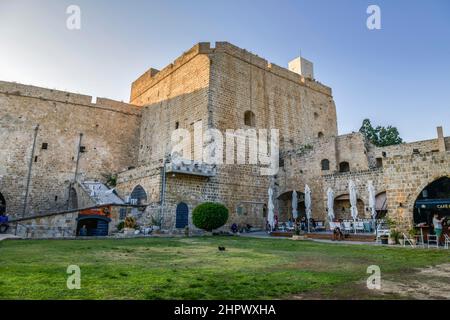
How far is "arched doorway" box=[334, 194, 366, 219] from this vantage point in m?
17.3

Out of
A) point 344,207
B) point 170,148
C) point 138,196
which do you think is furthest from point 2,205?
point 344,207

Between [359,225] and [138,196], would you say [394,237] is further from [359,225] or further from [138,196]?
[138,196]

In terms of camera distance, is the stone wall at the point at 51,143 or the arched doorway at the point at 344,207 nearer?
the arched doorway at the point at 344,207

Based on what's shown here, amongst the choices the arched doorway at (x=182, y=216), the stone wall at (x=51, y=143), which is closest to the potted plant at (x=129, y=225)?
the arched doorway at (x=182, y=216)

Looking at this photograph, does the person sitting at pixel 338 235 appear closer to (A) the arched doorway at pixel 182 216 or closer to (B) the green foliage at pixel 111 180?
(A) the arched doorway at pixel 182 216

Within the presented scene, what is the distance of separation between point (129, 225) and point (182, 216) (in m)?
2.76

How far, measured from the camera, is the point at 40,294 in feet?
9.65

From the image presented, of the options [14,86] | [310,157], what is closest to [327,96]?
[310,157]

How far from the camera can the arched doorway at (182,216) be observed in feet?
51.1

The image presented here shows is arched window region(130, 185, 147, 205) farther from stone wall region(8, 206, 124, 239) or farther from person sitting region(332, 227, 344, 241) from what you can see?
person sitting region(332, 227, 344, 241)

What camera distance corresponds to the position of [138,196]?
1695 centimetres

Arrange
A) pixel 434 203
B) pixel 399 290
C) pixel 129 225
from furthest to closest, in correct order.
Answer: pixel 129 225
pixel 434 203
pixel 399 290

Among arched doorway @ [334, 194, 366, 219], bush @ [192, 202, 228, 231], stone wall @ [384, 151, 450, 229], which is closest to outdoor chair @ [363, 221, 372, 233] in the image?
arched doorway @ [334, 194, 366, 219]

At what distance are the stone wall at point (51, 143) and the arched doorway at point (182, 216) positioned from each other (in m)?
10.1
